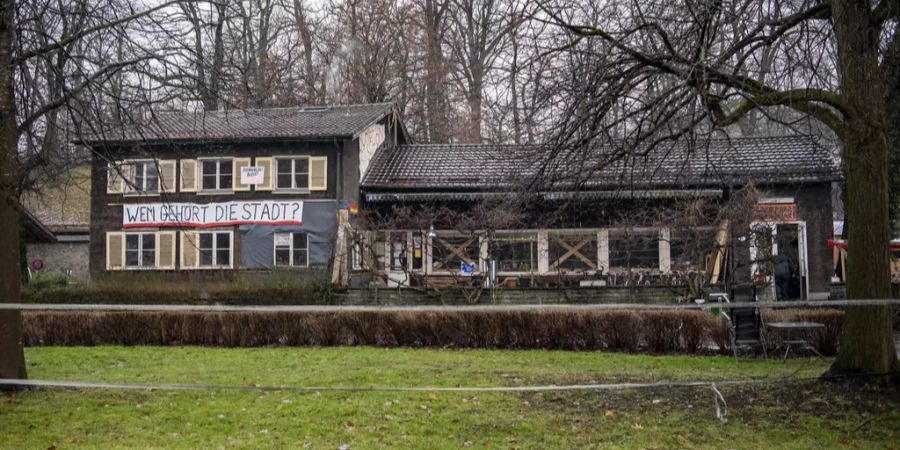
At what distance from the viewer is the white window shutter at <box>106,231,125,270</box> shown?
91.8ft

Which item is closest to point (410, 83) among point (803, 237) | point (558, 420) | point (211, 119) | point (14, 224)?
point (211, 119)

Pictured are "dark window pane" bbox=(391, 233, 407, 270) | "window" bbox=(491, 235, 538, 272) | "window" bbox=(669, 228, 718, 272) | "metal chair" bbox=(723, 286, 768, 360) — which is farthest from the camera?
"window" bbox=(491, 235, 538, 272)

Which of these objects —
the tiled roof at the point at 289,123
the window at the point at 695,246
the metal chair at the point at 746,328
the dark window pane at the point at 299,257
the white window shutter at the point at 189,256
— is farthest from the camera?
the white window shutter at the point at 189,256

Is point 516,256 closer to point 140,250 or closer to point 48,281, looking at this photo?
point 140,250

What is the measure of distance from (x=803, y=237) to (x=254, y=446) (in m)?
22.2

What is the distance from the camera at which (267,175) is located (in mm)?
27531

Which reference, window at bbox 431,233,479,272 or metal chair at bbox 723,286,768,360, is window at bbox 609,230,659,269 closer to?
window at bbox 431,233,479,272

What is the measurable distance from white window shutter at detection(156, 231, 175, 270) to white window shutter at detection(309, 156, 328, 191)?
5.40 metres

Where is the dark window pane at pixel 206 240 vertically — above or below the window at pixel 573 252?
above

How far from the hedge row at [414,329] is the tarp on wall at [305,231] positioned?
1064 centimetres

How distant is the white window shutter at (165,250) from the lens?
90.8 ft

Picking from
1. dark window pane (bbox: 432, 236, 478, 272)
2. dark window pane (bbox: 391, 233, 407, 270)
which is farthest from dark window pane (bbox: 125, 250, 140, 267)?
dark window pane (bbox: 432, 236, 478, 272)

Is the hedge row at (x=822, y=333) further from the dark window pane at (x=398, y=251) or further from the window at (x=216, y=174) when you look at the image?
the window at (x=216, y=174)

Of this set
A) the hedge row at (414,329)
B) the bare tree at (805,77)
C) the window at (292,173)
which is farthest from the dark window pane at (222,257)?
the bare tree at (805,77)
